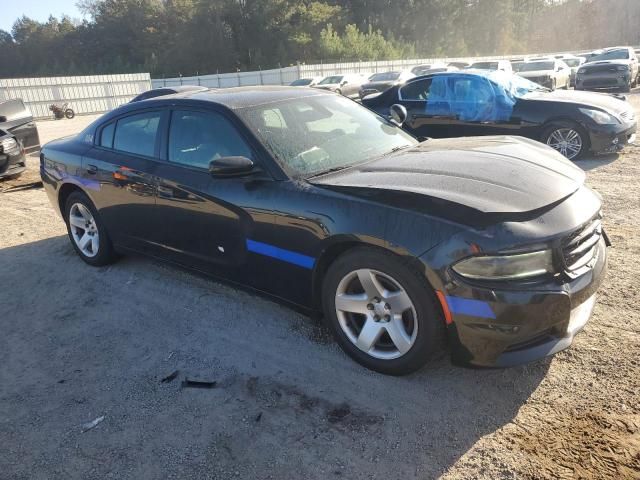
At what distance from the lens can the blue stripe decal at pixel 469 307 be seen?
2488mm

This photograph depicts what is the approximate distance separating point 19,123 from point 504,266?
10745mm

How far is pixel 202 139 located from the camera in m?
3.81

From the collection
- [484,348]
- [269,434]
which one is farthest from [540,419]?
[269,434]

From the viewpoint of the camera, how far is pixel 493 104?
8.27 m

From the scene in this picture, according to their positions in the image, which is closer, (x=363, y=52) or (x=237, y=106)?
(x=237, y=106)

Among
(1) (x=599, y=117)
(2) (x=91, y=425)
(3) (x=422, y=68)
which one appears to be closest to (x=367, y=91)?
(3) (x=422, y=68)

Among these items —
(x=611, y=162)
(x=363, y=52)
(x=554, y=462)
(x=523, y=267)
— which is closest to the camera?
(x=554, y=462)

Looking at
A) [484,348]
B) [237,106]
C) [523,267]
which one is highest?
[237,106]

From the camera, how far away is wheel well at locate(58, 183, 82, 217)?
5.00m

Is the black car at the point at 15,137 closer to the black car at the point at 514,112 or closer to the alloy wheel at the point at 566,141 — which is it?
the black car at the point at 514,112

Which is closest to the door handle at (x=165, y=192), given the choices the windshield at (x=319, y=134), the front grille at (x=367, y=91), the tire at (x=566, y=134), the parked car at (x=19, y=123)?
the windshield at (x=319, y=134)

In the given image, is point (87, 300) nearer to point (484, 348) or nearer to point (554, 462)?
point (484, 348)

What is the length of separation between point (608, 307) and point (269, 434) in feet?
8.14

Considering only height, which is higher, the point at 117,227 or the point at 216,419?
the point at 117,227
